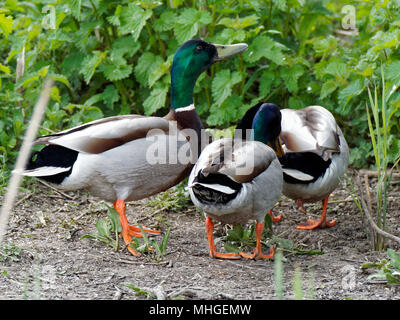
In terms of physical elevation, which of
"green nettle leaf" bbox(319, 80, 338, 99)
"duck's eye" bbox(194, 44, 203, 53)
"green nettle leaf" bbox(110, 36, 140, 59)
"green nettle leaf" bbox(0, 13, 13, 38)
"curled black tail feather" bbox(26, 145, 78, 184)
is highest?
"green nettle leaf" bbox(0, 13, 13, 38)

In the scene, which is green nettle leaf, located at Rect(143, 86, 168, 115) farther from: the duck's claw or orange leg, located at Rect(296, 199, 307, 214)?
orange leg, located at Rect(296, 199, 307, 214)

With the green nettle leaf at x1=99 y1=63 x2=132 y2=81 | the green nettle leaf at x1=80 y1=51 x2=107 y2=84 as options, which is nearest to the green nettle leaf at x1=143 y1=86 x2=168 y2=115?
the green nettle leaf at x1=99 y1=63 x2=132 y2=81

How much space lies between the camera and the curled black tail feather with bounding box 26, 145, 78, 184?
393cm

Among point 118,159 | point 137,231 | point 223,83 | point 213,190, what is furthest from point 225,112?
point 213,190

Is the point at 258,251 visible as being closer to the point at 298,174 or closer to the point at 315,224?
the point at 298,174

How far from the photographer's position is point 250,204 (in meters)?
3.61

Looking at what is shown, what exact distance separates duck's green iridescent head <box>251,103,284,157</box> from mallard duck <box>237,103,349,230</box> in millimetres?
88

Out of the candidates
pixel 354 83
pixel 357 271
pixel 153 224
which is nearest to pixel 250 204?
pixel 357 271

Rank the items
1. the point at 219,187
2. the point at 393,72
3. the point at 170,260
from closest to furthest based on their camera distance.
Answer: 1. the point at 219,187
2. the point at 170,260
3. the point at 393,72

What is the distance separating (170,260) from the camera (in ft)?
12.3

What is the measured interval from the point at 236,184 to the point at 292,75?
80.1 inches

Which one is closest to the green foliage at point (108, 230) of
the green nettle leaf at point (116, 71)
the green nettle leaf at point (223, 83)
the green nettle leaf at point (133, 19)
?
the green nettle leaf at point (223, 83)

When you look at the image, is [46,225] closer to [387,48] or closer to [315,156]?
[315,156]

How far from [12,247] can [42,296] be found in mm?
758
